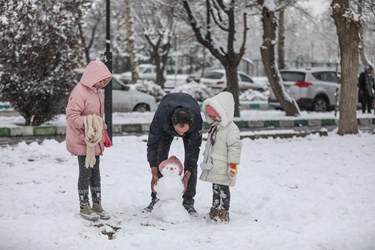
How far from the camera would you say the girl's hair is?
5871 millimetres

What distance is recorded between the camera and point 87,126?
5914 mm

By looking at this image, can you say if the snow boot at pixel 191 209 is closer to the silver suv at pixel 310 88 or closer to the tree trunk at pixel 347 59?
the tree trunk at pixel 347 59

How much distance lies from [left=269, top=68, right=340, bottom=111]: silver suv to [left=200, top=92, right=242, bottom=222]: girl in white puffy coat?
1498 centimetres

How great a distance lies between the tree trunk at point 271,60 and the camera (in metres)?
17.2

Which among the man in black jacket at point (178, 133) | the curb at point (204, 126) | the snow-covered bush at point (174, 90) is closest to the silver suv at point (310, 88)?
the curb at point (204, 126)

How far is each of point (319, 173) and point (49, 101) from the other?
7.47 metres

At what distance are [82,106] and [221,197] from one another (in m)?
1.76

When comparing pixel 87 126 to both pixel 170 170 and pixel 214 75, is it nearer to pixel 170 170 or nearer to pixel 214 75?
pixel 170 170

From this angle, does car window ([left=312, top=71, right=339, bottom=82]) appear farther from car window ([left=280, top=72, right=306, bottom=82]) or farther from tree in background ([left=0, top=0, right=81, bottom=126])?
tree in background ([left=0, top=0, right=81, bottom=126])

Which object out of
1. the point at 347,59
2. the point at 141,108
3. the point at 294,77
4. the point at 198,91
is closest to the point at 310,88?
the point at 294,77

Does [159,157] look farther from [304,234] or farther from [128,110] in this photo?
[128,110]

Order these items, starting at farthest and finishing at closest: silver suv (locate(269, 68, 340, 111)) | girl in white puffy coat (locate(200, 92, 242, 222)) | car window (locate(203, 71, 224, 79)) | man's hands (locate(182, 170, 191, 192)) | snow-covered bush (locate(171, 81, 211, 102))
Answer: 1. car window (locate(203, 71, 224, 79))
2. snow-covered bush (locate(171, 81, 211, 102))
3. silver suv (locate(269, 68, 340, 111))
4. man's hands (locate(182, 170, 191, 192))
5. girl in white puffy coat (locate(200, 92, 242, 222))

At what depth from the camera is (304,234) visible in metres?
5.93

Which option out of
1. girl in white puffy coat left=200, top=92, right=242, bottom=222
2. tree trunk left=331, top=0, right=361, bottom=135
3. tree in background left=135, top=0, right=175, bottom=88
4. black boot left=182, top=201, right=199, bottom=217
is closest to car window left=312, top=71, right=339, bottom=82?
tree trunk left=331, top=0, right=361, bottom=135
